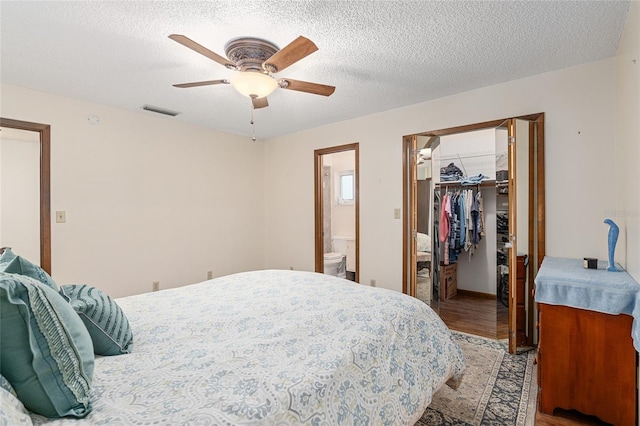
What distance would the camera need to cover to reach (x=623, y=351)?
5.36ft

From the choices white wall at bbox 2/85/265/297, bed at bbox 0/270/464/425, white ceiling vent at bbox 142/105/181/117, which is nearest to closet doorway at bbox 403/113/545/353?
bed at bbox 0/270/464/425

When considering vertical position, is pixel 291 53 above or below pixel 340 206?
above

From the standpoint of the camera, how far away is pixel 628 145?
1.90 meters

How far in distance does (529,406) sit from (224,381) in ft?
6.28

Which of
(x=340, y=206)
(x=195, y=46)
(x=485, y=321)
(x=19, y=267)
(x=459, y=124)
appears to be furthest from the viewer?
(x=340, y=206)

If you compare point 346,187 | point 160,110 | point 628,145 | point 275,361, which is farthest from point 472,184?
point 160,110

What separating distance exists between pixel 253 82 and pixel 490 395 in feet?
8.21

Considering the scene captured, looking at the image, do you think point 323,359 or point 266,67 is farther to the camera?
point 266,67

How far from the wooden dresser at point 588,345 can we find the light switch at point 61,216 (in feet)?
12.9

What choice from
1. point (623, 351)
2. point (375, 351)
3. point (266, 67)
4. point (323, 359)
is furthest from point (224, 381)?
point (623, 351)

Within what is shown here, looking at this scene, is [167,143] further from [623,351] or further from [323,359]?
[623,351]

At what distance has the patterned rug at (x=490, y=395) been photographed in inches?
70.0

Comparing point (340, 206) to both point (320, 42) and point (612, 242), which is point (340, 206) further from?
point (612, 242)

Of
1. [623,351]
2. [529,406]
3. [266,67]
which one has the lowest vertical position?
[529,406]
